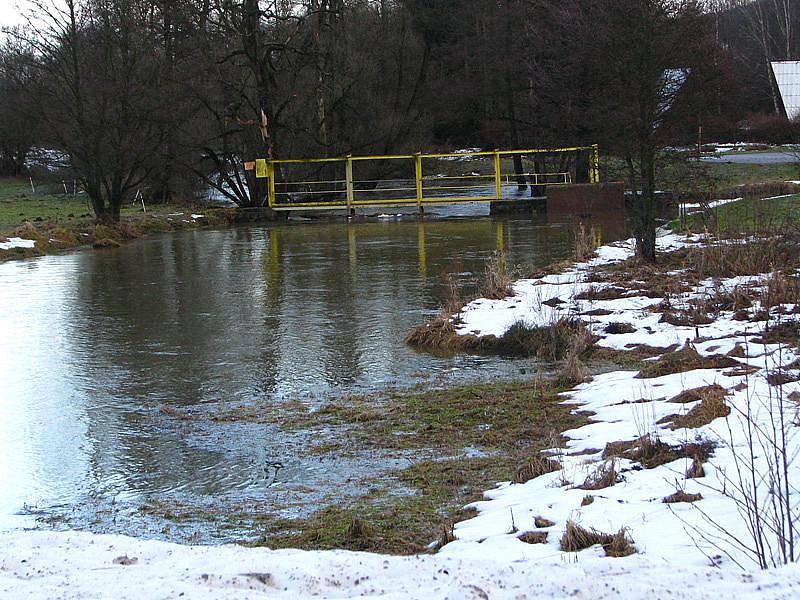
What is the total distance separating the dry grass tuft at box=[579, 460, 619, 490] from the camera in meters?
4.82

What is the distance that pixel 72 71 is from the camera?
25.2 metres

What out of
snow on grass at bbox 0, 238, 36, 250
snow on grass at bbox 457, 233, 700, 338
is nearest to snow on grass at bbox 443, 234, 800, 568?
snow on grass at bbox 457, 233, 700, 338

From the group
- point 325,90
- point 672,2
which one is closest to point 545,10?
point 325,90

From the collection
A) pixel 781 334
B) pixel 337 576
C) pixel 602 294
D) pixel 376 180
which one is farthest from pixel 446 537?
pixel 376 180

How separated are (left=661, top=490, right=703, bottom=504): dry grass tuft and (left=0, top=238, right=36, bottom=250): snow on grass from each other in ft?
61.9

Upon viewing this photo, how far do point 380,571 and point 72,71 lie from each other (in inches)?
946

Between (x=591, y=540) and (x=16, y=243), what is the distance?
19.7 m

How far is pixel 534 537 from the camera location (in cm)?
418

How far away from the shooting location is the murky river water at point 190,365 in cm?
574

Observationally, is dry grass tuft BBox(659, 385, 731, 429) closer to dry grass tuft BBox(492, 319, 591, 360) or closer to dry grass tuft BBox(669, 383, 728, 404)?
dry grass tuft BBox(669, 383, 728, 404)

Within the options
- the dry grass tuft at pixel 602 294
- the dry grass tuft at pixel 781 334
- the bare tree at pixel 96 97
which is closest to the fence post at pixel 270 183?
the bare tree at pixel 96 97

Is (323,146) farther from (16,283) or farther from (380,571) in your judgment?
(380,571)

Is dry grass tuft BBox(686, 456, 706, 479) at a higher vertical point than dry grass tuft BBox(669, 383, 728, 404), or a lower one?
lower

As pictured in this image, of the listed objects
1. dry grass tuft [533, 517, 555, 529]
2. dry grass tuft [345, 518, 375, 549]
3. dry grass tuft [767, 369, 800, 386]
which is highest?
dry grass tuft [767, 369, 800, 386]
